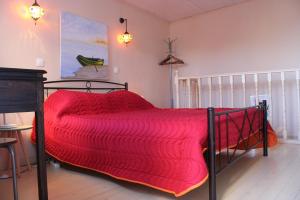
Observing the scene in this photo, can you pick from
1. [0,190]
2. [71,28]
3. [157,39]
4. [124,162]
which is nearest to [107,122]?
[124,162]

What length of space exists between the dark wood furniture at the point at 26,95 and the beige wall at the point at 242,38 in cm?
393

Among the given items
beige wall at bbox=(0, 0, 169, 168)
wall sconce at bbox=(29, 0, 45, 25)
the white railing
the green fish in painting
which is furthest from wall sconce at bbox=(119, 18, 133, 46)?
wall sconce at bbox=(29, 0, 45, 25)

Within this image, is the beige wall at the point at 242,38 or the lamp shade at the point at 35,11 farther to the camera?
the beige wall at the point at 242,38

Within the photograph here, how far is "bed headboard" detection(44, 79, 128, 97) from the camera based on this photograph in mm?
3002

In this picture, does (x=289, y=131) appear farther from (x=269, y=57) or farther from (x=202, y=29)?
(x=202, y=29)

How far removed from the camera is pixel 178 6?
14.4ft

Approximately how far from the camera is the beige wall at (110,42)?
265 cm

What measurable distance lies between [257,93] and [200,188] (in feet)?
8.57

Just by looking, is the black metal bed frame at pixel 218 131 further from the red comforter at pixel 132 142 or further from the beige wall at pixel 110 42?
the beige wall at pixel 110 42

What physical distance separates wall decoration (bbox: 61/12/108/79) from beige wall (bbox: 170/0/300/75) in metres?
1.98

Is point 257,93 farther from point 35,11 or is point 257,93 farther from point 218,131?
point 35,11

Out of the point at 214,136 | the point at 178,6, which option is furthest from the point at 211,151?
the point at 178,6

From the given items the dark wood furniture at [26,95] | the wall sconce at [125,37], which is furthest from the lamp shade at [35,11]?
the dark wood furniture at [26,95]

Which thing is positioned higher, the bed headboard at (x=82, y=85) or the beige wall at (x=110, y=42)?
the beige wall at (x=110, y=42)
